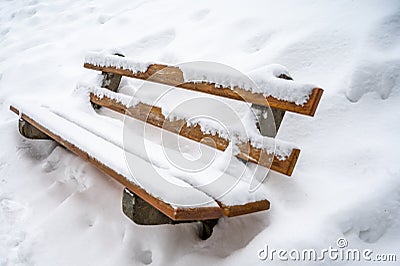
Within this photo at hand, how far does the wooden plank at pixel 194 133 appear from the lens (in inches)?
65.1

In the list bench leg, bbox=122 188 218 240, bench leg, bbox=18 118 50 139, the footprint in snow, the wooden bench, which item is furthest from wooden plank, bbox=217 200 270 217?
the footprint in snow

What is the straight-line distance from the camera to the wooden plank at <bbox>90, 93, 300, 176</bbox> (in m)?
1.65

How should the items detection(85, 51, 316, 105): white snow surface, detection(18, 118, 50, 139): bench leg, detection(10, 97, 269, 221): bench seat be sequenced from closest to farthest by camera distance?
detection(10, 97, 269, 221): bench seat, detection(85, 51, 316, 105): white snow surface, detection(18, 118, 50, 139): bench leg

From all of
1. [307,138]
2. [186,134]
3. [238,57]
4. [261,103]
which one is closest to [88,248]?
[186,134]

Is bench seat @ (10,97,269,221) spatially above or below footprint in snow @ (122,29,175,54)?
above

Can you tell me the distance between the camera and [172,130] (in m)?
2.20

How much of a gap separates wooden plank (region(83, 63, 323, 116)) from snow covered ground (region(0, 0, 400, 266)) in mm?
525

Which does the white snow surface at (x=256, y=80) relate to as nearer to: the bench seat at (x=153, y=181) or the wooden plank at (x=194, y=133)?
the wooden plank at (x=194, y=133)

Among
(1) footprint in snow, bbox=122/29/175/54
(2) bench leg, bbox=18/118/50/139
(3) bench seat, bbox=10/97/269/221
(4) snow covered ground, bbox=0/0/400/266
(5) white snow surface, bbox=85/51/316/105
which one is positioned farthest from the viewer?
(1) footprint in snow, bbox=122/29/175/54

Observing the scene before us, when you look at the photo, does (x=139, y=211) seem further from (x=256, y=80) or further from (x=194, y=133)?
(x=256, y=80)

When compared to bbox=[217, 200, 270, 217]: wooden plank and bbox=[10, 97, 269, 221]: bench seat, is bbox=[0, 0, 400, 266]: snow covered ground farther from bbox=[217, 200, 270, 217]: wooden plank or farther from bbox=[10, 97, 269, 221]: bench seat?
bbox=[10, 97, 269, 221]: bench seat

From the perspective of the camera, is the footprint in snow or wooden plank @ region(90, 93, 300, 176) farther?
the footprint in snow

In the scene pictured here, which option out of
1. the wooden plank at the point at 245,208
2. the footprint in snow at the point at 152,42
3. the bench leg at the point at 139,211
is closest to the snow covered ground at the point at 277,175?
the footprint in snow at the point at 152,42

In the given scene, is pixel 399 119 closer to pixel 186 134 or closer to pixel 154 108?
pixel 186 134
